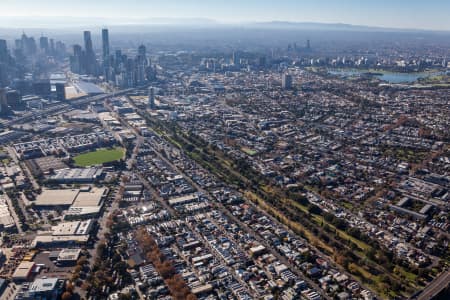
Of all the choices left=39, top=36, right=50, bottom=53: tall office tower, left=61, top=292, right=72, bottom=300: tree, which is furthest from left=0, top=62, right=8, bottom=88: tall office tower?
left=61, top=292, right=72, bottom=300: tree

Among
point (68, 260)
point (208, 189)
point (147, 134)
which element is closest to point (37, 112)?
point (147, 134)

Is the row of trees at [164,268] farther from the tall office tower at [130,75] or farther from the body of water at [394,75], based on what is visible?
the body of water at [394,75]

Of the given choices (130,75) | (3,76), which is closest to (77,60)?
(3,76)

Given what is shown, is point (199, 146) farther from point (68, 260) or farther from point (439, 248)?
point (439, 248)

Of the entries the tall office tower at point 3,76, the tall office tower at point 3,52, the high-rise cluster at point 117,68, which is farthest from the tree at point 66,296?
the tall office tower at point 3,52

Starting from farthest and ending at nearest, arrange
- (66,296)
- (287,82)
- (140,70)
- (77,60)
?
(77,60) < (140,70) < (287,82) < (66,296)

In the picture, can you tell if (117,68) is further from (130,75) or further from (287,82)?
(287,82)

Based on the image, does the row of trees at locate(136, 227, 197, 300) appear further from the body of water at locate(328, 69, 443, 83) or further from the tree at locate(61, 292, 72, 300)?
the body of water at locate(328, 69, 443, 83)

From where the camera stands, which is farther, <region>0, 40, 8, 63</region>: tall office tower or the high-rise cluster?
<region>0, 40, 8, 63</region>: tall office tower
